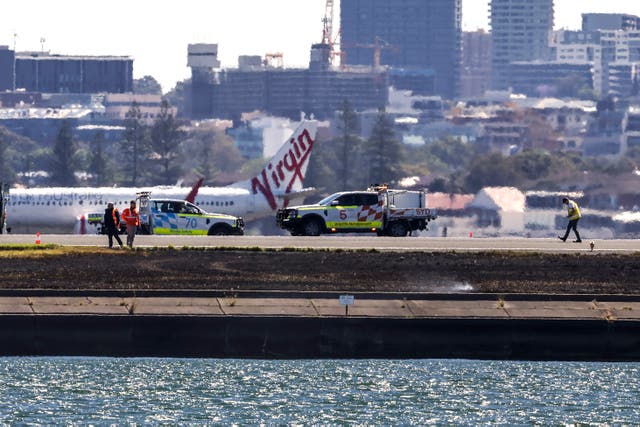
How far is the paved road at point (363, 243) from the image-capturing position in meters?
75.8

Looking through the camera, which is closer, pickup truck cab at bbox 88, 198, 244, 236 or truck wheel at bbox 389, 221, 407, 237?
truck wheel at bbox 389, 221, 407, 237

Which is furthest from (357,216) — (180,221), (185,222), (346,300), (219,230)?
(346,300)

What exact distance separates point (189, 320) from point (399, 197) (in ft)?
116

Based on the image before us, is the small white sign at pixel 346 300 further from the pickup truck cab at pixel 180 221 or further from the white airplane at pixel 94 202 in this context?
the white airplane at pixel 94 202

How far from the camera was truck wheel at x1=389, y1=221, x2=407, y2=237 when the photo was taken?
8612 cm

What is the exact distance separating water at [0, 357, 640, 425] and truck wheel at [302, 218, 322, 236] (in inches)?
1179

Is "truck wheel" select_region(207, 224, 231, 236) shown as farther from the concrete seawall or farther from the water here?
the water

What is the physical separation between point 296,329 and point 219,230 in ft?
107

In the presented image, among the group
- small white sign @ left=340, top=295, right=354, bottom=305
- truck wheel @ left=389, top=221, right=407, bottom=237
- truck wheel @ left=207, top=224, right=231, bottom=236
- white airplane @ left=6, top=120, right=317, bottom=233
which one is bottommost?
white airplane @ left=6, top=120, right=317, bottom=233

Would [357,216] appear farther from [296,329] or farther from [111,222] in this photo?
[296,329]

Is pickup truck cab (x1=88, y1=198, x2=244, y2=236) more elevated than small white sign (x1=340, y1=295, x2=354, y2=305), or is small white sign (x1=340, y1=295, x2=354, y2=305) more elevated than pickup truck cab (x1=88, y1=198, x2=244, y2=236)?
small white sign (x1=340, y1=295, x2=354, y2=305)

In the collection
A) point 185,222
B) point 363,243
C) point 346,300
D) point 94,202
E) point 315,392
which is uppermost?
point 346,300

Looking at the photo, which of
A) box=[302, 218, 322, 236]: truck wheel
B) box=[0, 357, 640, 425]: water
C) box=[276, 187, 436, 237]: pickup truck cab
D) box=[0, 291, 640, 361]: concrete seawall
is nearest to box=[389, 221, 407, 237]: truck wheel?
box=[276, 187, 436, 237]: pickup truck cab

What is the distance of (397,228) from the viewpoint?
283 ft
